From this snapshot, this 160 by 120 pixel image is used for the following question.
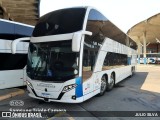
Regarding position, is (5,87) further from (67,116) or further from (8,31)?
(67,116)

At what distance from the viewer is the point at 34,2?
61.5ft

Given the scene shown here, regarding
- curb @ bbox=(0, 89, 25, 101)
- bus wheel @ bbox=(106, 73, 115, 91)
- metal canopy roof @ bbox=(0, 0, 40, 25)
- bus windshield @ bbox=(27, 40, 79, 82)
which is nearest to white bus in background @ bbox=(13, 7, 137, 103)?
bus windshield @ bbox=(27, 40, 79, 82)

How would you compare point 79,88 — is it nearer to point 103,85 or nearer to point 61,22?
point 61,22

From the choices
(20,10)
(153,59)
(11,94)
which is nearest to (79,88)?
(11,94)

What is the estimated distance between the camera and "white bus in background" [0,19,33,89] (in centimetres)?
1022

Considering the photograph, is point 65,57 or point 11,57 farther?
point 11,57

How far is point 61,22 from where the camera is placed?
798 cm

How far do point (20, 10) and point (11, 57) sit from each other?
11299 mm

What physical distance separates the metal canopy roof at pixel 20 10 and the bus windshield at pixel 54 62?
11639mm

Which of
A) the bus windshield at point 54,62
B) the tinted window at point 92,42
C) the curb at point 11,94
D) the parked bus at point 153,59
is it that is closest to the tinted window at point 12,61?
the curb at point 11,94

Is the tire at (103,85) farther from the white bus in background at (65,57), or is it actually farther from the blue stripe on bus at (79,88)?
the blue stripe on bus at (79,88)

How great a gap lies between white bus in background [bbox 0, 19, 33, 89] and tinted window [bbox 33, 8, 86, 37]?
2498 millimetres

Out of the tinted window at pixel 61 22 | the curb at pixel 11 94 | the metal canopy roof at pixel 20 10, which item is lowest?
the curb at pixel 11 94

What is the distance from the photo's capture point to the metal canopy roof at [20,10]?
19000 mm
